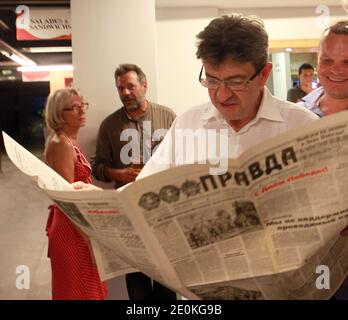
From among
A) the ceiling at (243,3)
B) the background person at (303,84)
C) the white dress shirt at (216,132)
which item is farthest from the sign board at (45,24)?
the white dress shirt at (216,132)

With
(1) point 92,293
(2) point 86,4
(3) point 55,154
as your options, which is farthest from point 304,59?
(1) point 92,293

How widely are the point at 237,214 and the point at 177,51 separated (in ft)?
6.66

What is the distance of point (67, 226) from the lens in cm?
137

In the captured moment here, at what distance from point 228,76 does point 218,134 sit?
0.13 meters

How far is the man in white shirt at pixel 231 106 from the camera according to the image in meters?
0.69

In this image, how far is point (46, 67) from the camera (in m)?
2.95

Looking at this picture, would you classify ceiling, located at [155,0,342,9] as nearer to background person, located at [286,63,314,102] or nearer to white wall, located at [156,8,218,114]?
white wall, located at [156,8,218,114]

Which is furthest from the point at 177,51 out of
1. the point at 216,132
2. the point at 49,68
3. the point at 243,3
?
the point at 216,132

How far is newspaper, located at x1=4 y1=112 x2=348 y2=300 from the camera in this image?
0.47 m

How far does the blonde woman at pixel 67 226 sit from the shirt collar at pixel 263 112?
0.46m

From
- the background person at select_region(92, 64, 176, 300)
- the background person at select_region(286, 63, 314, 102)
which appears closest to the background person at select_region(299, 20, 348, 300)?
the background person at select_region(92, 64, 176, 300)

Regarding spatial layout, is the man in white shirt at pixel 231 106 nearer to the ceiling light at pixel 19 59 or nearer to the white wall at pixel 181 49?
the white wall at pixel 181 49

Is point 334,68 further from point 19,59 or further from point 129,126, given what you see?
point 19,59

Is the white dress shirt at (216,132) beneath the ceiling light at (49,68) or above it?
beneath
